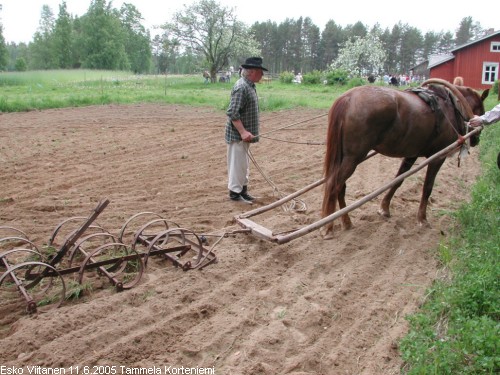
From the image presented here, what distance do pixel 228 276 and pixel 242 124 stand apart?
8.68ft

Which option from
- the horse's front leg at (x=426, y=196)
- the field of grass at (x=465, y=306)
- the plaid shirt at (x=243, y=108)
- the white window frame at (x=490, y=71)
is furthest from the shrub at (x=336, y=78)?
the horse's front leg at (x=426, y=196)

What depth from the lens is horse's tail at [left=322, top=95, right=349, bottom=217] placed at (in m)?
5.09

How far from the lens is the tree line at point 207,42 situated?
1940 inches

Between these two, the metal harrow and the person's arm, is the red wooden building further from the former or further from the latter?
the metal harrow

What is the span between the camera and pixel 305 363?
9.81 ft

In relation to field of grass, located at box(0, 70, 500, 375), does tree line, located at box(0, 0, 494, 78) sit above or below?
above

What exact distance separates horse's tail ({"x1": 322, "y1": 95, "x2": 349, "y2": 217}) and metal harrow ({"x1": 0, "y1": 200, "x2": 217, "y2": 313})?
5.24 feet

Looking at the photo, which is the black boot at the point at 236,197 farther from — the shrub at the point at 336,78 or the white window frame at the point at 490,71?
the white window frame at the point at 490,71

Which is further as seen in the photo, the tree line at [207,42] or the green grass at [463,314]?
the tree line at [207,42]

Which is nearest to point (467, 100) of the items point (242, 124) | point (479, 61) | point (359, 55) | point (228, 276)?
point (242, 124)

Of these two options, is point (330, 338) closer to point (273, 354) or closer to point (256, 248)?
point (273, 354)

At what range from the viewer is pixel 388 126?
518 centimetres

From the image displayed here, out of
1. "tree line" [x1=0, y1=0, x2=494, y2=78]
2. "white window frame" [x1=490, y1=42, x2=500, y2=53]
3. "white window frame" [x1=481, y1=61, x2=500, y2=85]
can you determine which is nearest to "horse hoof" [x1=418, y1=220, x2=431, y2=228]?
"tree line" [x1=0, y1=0, x2=494, y2=78]

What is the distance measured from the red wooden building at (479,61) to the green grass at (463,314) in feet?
126
